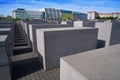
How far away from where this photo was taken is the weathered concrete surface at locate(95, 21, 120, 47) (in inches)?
281

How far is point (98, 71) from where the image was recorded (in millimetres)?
1697

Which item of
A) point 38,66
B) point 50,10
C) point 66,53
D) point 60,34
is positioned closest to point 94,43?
point 66,53

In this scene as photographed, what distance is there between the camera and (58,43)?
4566 millimetres

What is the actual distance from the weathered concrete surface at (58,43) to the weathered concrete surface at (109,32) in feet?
9.42

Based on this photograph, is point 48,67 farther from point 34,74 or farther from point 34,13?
point 34,13

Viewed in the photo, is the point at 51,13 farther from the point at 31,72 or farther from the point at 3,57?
the point at 3,57

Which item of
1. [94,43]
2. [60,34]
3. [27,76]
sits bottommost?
[27,76]

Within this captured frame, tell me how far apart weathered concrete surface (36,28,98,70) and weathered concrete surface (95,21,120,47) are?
9.42ft

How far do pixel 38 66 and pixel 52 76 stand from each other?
50.9 inches

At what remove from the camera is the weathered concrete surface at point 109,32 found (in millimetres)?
7133

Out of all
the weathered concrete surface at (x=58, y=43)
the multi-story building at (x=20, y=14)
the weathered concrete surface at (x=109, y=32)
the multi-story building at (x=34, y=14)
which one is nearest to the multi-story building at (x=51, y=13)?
the multi-story building at (x=34, y=14)

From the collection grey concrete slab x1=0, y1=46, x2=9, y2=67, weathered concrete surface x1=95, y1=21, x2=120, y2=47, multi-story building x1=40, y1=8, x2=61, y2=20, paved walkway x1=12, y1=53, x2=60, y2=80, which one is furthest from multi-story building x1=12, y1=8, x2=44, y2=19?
grey concrete slab x1=0, y1=46, x2=9, y2=67

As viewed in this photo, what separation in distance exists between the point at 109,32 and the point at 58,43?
4.84m

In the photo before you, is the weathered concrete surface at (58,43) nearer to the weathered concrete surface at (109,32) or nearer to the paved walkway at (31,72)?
the paved walkway at (31,72)
